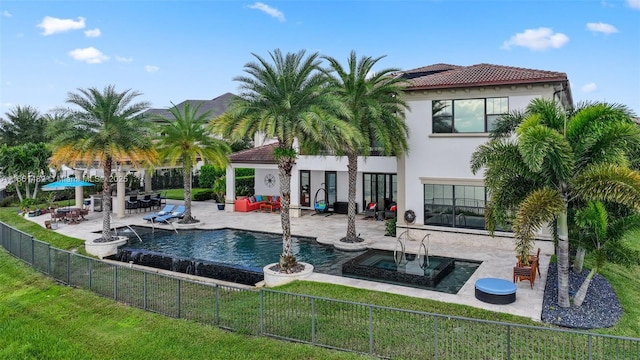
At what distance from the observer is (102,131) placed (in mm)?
18531

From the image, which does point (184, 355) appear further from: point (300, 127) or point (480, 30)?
point (480, 30)

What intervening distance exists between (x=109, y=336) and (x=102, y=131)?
1083cm

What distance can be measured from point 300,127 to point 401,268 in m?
6.15

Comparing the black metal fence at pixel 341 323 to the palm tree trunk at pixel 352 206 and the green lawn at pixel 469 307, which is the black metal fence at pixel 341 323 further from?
the palm tree trunk at pixel 352 206

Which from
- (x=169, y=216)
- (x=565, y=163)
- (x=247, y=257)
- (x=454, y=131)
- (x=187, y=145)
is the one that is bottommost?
(x=247, y=257)

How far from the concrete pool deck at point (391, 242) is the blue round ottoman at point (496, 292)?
A: 0.16m

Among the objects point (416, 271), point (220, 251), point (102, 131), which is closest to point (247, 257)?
point (220, 251)

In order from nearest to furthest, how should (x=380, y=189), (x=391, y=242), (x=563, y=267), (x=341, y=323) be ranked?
(x=341, y=323), (x=563, y=267), (x=391, y=242), (x=380, y=189)

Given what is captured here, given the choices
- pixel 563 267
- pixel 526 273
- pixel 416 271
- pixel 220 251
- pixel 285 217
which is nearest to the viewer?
pixel 563 267

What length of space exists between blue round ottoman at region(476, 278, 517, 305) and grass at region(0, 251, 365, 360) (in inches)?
204

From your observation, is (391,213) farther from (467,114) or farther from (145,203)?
(145,203)

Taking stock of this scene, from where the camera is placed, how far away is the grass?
31.1 ft

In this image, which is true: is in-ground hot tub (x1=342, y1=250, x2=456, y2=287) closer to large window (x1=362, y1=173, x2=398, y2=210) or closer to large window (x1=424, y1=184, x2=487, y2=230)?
large window (x1=424, y1=184, x2=487, y2=230)

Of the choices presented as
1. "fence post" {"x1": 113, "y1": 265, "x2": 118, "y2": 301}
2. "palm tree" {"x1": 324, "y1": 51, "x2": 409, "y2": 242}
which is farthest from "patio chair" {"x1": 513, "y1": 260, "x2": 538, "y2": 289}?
"fence post" {"x1": 113, "y1": 265, "x2": 118, "y2": 301}
